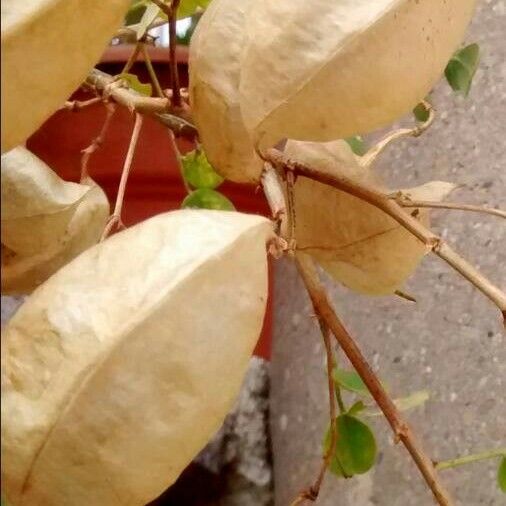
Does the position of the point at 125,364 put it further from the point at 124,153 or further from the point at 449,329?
the point at 124,153

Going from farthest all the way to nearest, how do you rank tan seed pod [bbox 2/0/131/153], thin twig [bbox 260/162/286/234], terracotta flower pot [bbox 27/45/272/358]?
terracotta flower pot [bbox 27/45/272/358]
thin twig [bbox 260/162/286/234]
tan seed pod [bbox 2/0/131/153]

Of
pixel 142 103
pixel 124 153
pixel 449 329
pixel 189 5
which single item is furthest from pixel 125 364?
pixel 124 153

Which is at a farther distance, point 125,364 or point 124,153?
point 124,153

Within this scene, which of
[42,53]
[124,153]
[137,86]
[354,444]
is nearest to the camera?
[42,53]

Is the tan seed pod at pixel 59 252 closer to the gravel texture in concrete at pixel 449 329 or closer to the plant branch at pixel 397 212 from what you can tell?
the plant branch at pixel 397 212

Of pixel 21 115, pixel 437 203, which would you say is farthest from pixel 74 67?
pixel 437 203

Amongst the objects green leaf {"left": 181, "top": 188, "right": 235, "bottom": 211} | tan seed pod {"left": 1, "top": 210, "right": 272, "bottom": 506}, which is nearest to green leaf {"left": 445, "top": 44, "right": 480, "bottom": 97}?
green leaf {"left": 181, "top": 188, "right": 235, "bottom": 211}

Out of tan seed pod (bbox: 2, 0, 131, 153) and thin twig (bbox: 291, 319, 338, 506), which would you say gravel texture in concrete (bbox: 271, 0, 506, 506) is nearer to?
thin twig (bbox: 291, 319, 338, 506)
